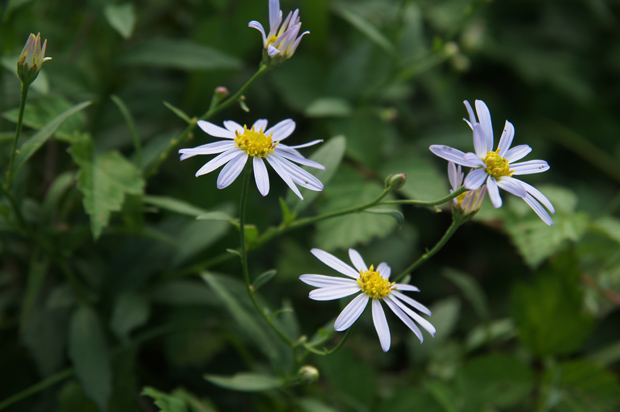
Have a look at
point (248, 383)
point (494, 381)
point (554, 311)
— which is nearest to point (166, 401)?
A: point (248, 383)

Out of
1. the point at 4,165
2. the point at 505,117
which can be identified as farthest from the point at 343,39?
the point at 4,165

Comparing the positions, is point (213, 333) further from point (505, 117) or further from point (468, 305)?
point (505, 117)

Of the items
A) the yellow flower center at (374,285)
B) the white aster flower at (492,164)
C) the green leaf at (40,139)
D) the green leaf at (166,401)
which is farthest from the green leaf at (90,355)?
the white aster flower at (492,164)

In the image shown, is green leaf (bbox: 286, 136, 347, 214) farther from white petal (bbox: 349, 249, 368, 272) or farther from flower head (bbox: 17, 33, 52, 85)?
flower head (bbox: 17, 33, 52, 85)

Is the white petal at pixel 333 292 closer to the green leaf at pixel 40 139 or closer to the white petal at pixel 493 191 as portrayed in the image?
the white petal at pixel 493 191

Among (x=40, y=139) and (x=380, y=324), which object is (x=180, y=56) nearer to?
(x=40, y=139)

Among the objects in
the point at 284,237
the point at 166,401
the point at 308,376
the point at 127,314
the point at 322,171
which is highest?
the point at 284,237

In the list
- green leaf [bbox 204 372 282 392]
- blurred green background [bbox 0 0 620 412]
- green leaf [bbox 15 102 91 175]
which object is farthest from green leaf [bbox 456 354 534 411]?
green leaf [bbox 15 102 91 175]

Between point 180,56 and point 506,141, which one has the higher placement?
point 180,56

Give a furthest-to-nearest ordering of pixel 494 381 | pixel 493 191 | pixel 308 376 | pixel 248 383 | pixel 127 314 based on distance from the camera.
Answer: pixel 494 381 < pixel 127 314 < pixel 248 383 < pixel 308 376 < pixel 493 191
